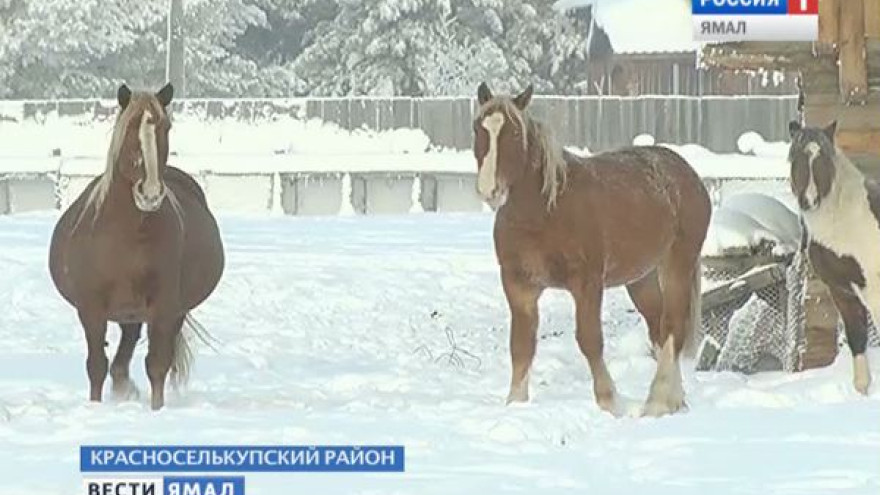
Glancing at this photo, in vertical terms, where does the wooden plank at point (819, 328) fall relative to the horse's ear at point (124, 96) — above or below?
below

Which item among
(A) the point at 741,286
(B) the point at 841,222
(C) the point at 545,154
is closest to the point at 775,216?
(A) the point at 741,286

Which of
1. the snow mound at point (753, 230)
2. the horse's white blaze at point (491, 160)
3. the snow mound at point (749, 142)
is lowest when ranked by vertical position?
the snow mound at point (753, 230)

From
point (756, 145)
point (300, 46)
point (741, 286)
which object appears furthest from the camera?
point (300, 46)

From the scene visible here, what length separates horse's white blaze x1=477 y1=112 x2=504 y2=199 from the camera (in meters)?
6.93

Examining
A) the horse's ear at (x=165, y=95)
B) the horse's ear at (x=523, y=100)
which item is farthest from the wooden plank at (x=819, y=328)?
the horse's ear at (x=165, y=95)

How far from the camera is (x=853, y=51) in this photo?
9.29 metres

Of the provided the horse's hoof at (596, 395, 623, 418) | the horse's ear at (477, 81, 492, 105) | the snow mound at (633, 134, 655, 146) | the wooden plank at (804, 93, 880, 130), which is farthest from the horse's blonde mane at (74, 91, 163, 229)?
the snow mound at (633, 134, 655, 146)

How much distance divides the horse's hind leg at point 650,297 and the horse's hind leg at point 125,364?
250 cm

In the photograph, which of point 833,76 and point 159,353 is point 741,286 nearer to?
point 833,76

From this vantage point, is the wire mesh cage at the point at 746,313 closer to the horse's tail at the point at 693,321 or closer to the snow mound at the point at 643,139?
the horse's tail at the point at 693,321

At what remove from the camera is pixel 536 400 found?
7.76 meters
